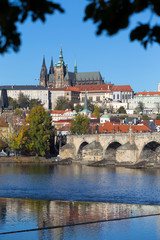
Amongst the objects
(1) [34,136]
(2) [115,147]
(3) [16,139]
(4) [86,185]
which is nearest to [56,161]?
(1) [34,136]

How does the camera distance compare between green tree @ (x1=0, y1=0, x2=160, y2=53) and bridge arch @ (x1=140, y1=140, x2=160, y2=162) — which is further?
bridge arch @ (x1=140, y1=140, x2=160, y2=162)

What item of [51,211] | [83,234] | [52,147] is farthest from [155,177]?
[52,147]

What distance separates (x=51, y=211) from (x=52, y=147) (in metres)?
56.6

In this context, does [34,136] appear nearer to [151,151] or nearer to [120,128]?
[120,128]

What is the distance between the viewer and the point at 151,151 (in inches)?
2511

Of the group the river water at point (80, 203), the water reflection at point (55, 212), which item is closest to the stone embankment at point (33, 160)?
the river water at point (80, 203)

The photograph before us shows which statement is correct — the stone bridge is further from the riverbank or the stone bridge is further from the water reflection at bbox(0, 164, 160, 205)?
the water reflection at bbox(0, 164, 160, 205)

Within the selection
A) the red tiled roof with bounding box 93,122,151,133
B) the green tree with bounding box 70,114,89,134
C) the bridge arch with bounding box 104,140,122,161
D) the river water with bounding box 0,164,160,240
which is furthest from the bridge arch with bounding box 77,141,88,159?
the river water with bounding box 0,164,160,240

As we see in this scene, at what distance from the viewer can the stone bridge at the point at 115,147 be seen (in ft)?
206

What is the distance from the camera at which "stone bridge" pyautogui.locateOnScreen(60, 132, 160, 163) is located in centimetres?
6284

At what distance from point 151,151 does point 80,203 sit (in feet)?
115

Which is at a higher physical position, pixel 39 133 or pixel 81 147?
pixel 39 133

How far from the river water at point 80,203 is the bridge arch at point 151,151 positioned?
7.94 meters

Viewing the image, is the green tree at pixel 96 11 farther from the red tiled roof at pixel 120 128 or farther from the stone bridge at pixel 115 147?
the red tiled roof at pixel 120 128
